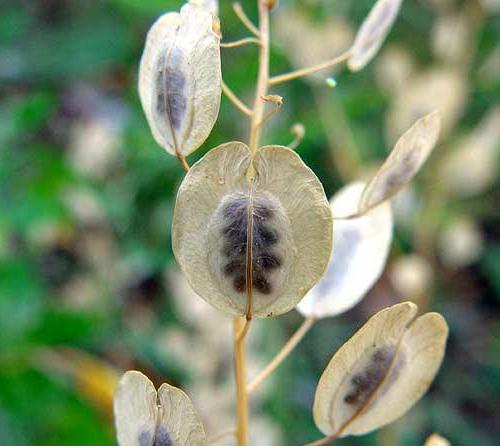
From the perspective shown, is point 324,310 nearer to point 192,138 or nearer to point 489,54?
point 192,138

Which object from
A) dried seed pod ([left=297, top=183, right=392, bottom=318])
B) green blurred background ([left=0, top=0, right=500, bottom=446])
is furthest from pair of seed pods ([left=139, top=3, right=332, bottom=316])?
green blurred background ([left=0, top=0, right=500, bottom=446])

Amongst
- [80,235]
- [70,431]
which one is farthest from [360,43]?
[80,235]

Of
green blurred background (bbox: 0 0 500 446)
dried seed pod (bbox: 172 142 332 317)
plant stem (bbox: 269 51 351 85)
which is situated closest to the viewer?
dried seed pod (bbox: 172 142 332 317)

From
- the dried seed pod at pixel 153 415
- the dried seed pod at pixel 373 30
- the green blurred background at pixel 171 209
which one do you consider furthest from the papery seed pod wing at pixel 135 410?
the green blurred background at pixel 171 209

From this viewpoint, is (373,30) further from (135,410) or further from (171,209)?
(171,209)

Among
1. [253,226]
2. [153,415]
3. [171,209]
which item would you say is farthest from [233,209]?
[171,209]

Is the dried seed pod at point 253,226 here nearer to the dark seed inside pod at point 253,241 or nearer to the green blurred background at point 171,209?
the dark seed inside pod at point 253,241

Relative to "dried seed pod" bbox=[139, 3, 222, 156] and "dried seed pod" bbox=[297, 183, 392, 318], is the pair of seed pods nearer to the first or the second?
"dried seed pod" bbox=[139, 3, 222, 156]
